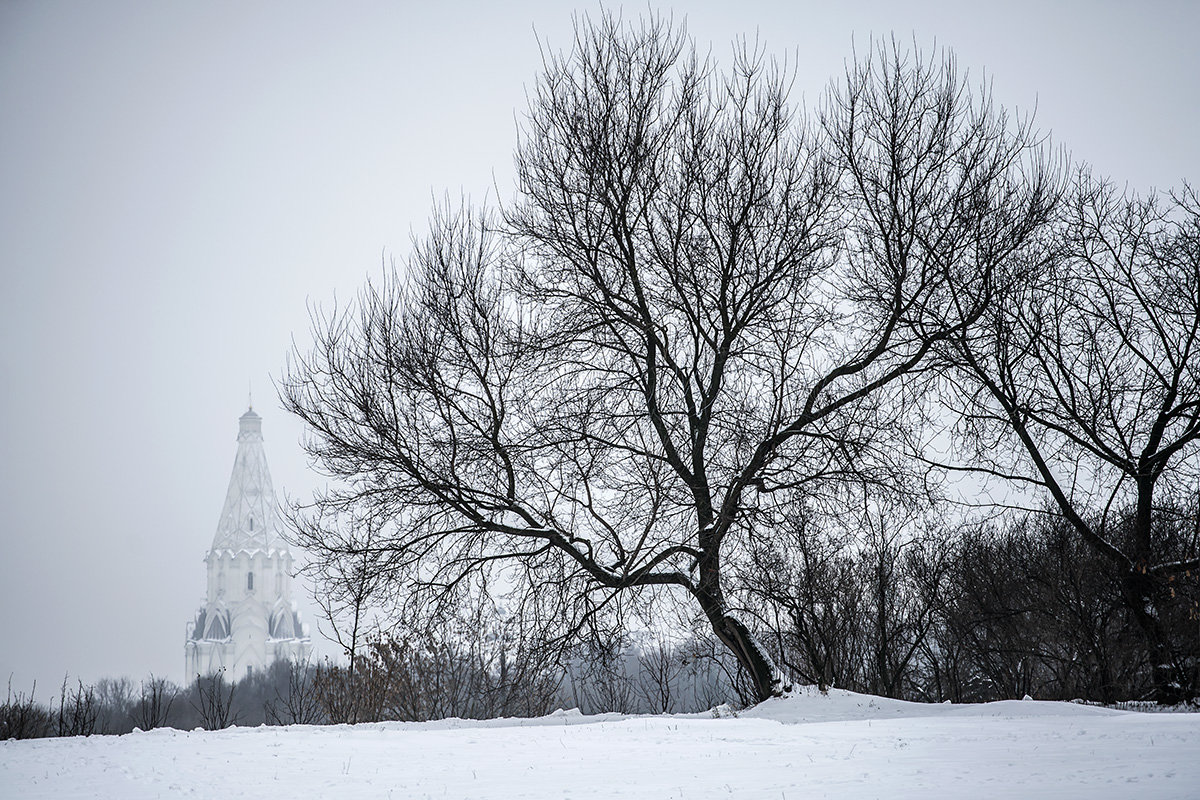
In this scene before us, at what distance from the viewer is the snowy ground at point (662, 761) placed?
5.25 metres

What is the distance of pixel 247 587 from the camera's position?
528ft

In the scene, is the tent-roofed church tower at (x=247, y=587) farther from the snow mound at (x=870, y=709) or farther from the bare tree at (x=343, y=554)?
the snow mound at (x=870, y=709)

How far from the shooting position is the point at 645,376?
42.2 ft

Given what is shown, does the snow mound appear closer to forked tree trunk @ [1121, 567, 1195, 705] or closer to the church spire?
forked tree trunk @ [1121, 567, 1195, 705]

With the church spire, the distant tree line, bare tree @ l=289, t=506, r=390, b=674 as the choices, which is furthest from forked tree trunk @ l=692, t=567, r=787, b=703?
the church spire

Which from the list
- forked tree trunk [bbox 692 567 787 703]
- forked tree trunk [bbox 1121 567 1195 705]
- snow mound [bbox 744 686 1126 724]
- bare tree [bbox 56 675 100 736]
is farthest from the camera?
bare tree [bbox 56 675 100 736]

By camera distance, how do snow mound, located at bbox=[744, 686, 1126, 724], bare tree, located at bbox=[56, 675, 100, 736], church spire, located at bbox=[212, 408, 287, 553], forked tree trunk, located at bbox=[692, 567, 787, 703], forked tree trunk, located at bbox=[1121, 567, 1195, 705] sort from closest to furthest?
1. snow mound, located at bbox=[744, 686, 1126, 724]
2. forked tree trunk, located at bbox=[692, 567, 787, 703]
3. forked tree trunk, located at bbox=[1121, 567, 1195, 705]
4. bare tree, located at bbox=[56, 675, 100, 736]
5. church spire, located at bbox=[212, 408, 287, 553]

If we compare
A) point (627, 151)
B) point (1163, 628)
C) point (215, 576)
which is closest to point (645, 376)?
point (627, 151)

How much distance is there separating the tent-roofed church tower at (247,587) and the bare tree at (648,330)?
15128cm

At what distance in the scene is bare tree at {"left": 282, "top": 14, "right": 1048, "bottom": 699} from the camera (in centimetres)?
1209

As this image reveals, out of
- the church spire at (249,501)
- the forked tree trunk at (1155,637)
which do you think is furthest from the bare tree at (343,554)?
the church spire at (249,501)

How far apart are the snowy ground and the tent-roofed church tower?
509 feet

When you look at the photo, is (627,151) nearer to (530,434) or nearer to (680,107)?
(680,107)

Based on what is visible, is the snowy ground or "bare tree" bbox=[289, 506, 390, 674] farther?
"bare tree" bbox=[289, 506, 390, 674]
